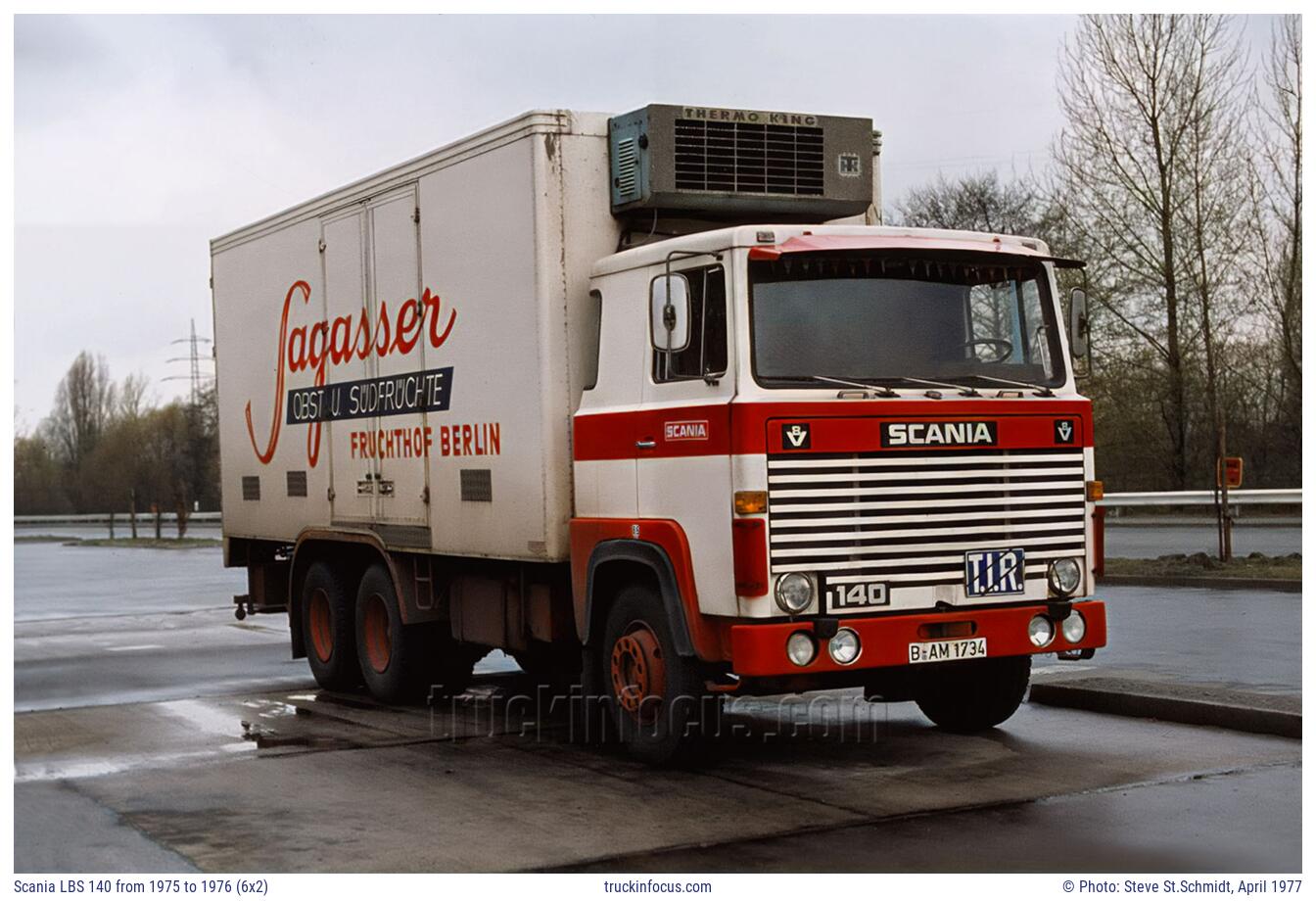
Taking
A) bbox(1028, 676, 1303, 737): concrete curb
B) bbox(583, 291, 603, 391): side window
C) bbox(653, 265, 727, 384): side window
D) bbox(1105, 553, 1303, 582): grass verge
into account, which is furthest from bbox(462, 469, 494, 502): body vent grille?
bbox(1105, 553, 1303, 582): grass verge

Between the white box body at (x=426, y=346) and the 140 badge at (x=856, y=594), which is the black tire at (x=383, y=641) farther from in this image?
the 140 badge at (x=856, y=594)

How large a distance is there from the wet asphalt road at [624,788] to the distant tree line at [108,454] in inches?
2194

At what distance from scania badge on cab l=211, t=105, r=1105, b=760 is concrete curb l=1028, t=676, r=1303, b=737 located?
3.47ft

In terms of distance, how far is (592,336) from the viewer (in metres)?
10.3

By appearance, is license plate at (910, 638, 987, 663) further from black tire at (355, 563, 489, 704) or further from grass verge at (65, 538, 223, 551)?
grass verge at (65, 538, 223, 551)

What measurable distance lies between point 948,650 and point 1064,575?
92 cm

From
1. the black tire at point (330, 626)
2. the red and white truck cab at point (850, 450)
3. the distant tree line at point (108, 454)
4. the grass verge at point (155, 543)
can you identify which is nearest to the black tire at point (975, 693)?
the red and white truck cab at point (850, 450)

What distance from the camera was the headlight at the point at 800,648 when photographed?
8844mm

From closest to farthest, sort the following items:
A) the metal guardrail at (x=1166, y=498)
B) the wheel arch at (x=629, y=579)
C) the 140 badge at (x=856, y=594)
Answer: the 140 badge at (x=856, y=594) < the wheel arch at (x=629, y=579) < the metal guardrail at (x=1166, y=498)

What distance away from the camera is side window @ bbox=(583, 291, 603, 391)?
33.6 ft

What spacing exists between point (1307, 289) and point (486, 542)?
16.9ft

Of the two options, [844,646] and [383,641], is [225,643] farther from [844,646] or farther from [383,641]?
[844,646]
